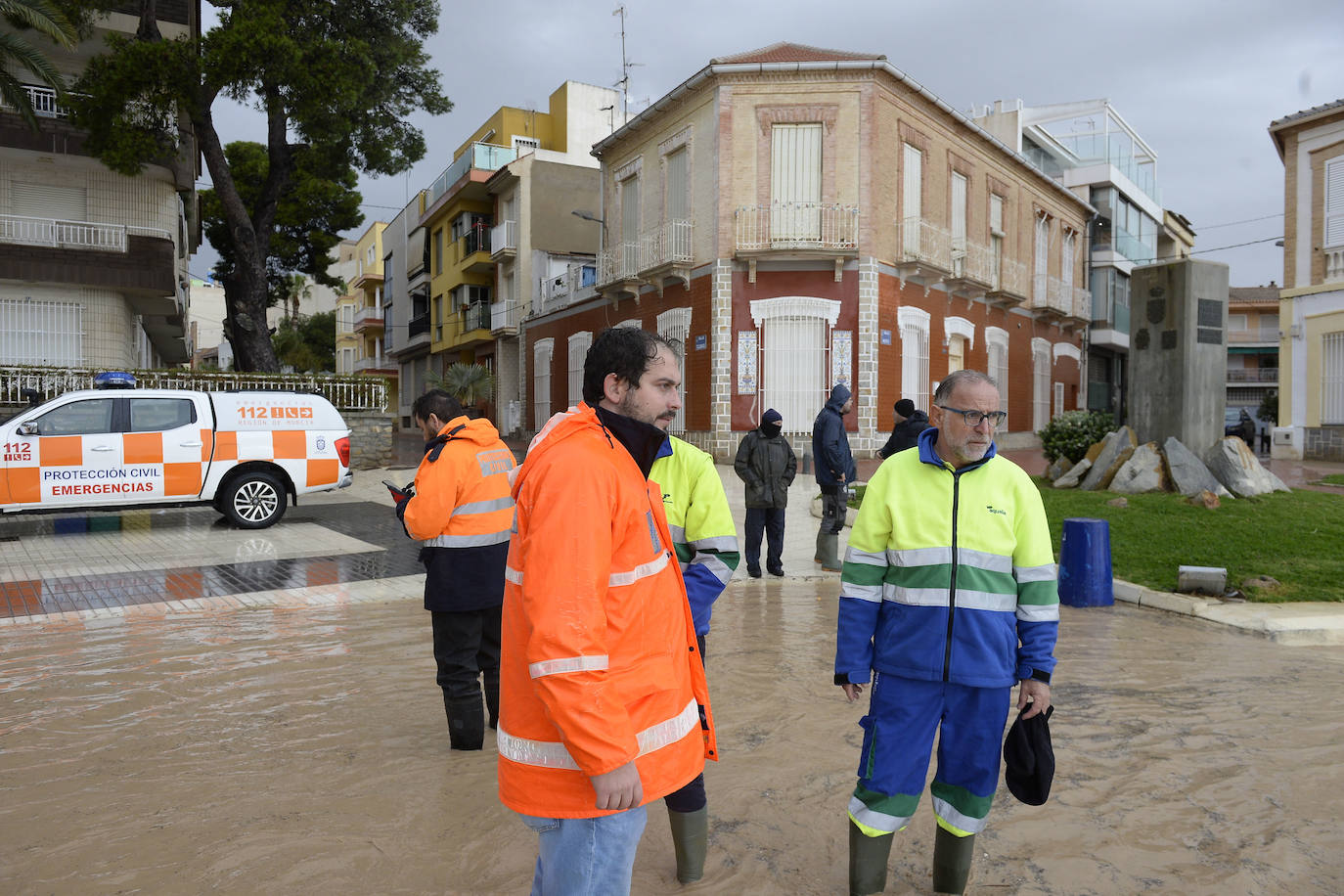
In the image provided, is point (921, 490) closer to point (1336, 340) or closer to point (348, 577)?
point (348, 577)

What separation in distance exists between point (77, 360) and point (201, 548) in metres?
13.7

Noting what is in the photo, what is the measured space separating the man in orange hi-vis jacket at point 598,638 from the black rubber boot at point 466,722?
236 cm

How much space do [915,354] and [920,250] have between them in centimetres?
243

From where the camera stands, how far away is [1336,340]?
2208 centimetres

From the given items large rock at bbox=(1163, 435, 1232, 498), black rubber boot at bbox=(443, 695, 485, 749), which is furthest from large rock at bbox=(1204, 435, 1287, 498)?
black rubber boot at bbox=(443, 695, 485, 749)

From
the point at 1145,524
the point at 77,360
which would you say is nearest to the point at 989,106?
the point at 1145,524

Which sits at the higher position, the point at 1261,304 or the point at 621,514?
the point at 1261,304

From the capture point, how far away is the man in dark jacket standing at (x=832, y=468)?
961 cm

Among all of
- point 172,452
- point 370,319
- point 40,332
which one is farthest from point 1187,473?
point 370,319

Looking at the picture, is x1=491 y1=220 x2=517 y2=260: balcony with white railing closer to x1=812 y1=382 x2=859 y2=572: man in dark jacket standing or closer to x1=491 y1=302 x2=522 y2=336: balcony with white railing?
x1=491 y1=302 x2=522 y2=336: balcony with white railing

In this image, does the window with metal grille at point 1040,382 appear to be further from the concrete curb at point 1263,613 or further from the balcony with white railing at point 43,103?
the balcony with white railing at point 43,103

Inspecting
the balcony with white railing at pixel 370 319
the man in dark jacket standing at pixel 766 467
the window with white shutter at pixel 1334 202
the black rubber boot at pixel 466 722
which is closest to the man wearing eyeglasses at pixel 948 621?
the black rubber boot at pixel 466 722

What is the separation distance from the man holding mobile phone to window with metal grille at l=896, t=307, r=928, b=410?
17531mm

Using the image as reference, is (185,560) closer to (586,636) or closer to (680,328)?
(586,636)
